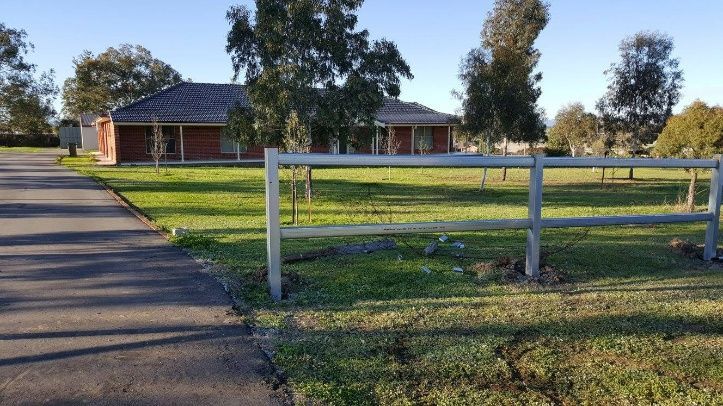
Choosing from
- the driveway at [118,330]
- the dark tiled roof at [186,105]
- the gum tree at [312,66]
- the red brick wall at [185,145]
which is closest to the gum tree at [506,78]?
the gum tree at [312,66]

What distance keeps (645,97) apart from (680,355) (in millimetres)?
25911

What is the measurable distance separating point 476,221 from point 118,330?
3421mm

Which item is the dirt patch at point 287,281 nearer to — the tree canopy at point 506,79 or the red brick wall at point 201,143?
the tree canopy at point 506,79

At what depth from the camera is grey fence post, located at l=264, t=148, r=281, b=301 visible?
4.47 metres

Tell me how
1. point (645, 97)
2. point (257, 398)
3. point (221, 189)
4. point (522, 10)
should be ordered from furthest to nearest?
point (645, 97), point (522, 10), point (221, 189), point (257, 398)

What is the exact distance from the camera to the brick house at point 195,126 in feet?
102

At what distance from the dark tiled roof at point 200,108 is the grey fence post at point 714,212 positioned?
23.2 metres

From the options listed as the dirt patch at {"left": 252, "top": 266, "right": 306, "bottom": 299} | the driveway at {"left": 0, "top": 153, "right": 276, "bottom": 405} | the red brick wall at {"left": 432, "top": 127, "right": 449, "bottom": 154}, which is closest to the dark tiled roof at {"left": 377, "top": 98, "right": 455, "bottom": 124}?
the red brick wall at {"left": 432, "top": 127, "right": 449, "bottom": 154}

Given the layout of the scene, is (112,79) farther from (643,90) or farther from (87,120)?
(643,90)

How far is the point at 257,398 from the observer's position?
2844 mm

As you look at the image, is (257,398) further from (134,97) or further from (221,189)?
(134,97)

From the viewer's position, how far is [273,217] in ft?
14.8

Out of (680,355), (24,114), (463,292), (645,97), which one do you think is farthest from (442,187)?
(24,114)

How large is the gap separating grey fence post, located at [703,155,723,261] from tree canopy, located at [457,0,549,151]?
14984 mm
